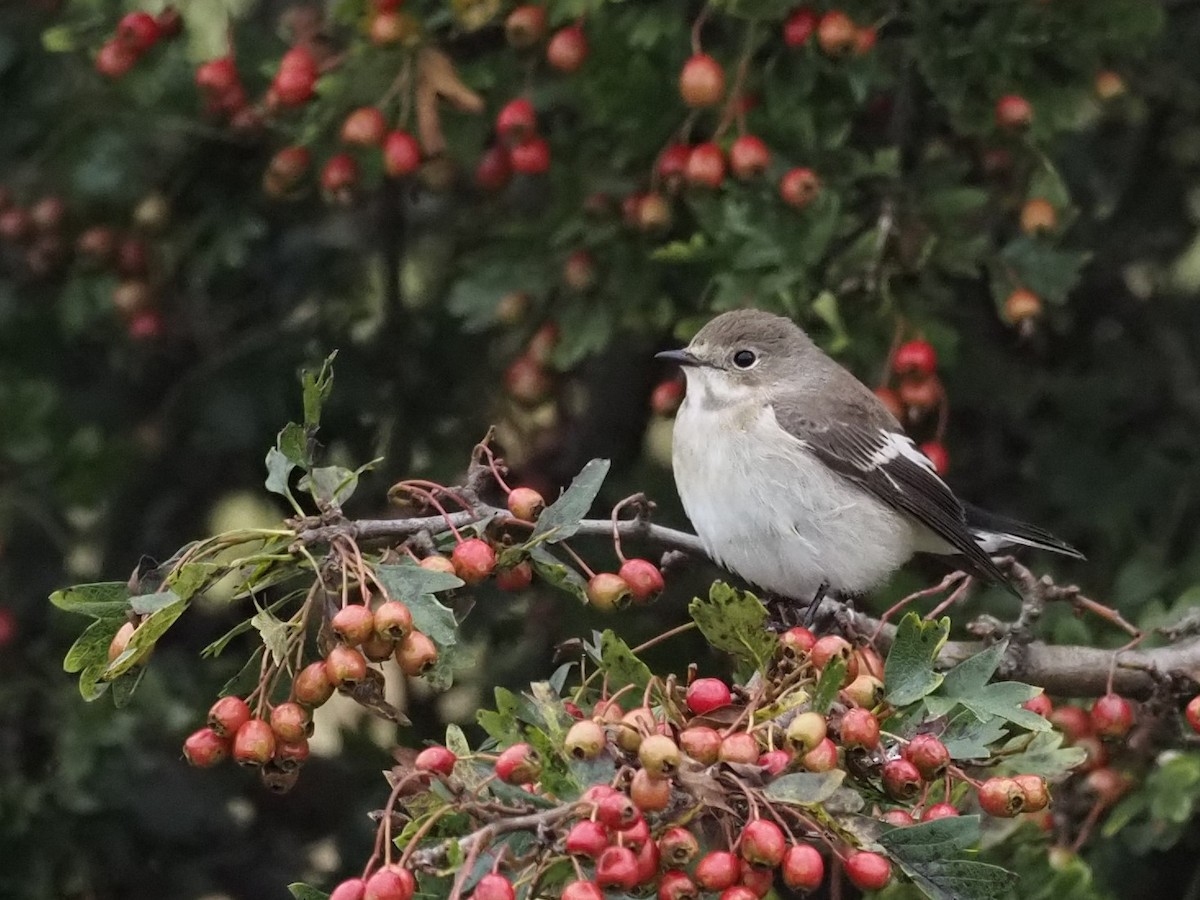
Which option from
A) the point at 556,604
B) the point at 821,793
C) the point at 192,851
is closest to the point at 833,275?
the point at 556,604

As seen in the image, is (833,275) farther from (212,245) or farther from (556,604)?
(212,245)

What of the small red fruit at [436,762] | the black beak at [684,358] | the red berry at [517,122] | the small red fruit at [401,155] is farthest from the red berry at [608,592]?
the red berry at [517,122]

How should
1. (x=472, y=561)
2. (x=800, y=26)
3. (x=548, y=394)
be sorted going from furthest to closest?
1. (x=548, y=394)
2. (x=800, y=26)
3. (x=472, y=561)

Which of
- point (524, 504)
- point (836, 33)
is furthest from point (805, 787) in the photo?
point (836, 33)

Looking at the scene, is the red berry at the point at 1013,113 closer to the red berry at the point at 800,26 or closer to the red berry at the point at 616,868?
the red berry at the point at 800,26

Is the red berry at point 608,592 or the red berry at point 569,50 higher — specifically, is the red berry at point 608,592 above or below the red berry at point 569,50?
below

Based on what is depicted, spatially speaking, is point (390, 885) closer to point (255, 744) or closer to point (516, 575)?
point (255, 744)
